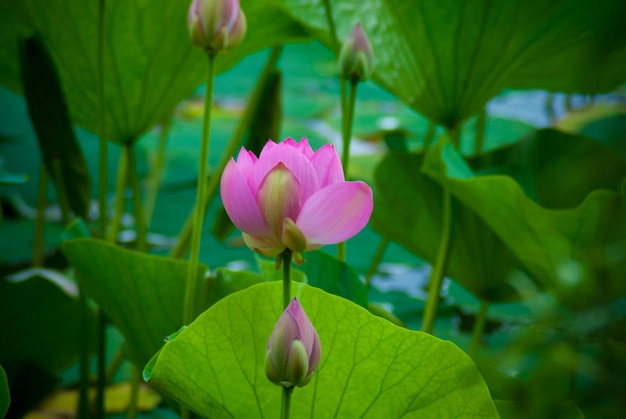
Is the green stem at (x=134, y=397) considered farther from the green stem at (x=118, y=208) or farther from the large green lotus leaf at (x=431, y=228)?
the large green lotus leaf at (x=431, y=228)

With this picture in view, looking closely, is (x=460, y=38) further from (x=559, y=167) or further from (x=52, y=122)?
(x=52, y=122)

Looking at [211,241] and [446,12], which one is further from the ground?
A: [446,12]

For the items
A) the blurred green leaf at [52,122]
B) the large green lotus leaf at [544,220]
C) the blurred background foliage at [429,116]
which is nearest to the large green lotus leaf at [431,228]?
the blurred background foliage at [429,116]

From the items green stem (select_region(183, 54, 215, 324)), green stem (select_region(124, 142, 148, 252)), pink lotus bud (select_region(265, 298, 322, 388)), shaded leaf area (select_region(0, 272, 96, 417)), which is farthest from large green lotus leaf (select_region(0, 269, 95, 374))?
pink lotus bud (select_region(265, 298, 322, 388))

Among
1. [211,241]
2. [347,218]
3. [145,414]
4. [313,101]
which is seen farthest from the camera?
[313,101]

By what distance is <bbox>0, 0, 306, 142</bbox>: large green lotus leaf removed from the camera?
811 mm

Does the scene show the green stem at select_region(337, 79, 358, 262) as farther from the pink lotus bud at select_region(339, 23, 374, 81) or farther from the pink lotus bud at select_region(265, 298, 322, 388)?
the pink lotus bud at select_region(265, 298, 322, 388)

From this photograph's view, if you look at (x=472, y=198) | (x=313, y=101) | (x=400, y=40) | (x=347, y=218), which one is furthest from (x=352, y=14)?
(x=313, y=101)

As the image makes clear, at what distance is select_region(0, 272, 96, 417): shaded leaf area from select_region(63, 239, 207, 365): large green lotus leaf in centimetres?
17

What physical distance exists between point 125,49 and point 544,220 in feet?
1.63

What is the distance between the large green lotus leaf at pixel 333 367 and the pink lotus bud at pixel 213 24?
22 cm

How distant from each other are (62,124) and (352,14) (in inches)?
14.7

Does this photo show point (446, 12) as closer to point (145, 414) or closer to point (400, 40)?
point (400, 40)

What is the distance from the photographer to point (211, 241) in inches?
53.8
